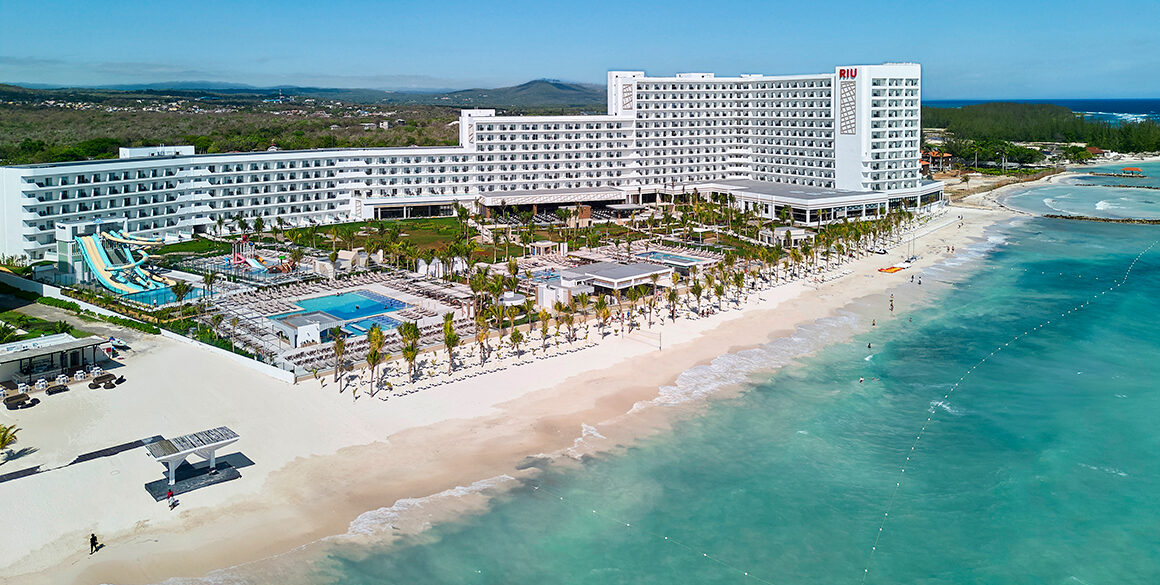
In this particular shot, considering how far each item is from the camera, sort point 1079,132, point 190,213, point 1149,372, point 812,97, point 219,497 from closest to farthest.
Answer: point 219,497
point 1149,372
point 190,213
point 812,97
point 1079,132

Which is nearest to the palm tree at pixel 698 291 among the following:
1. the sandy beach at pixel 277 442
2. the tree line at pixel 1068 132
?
the sandy beach at pixel 277 442

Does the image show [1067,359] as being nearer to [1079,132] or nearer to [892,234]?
[892,234]

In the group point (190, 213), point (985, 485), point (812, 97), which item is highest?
point (812, 97)

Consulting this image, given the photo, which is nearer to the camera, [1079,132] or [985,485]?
[985,485]

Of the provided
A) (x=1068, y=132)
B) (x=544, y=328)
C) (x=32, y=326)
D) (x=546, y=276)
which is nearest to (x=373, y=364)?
(x=544, y=328)

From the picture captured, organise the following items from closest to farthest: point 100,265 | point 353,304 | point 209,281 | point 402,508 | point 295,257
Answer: point 402,508 < point 209,281 < point 353,304 < point 100,265 < point 295,257

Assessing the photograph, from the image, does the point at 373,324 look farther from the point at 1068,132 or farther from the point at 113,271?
the point at 1068,132

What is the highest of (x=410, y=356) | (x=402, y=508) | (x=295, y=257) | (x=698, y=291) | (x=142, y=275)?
(x=295, y=257)

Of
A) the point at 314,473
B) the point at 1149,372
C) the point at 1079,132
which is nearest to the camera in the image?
the point at 314,473

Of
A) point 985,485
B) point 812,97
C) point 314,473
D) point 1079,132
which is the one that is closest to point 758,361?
point 985,485
